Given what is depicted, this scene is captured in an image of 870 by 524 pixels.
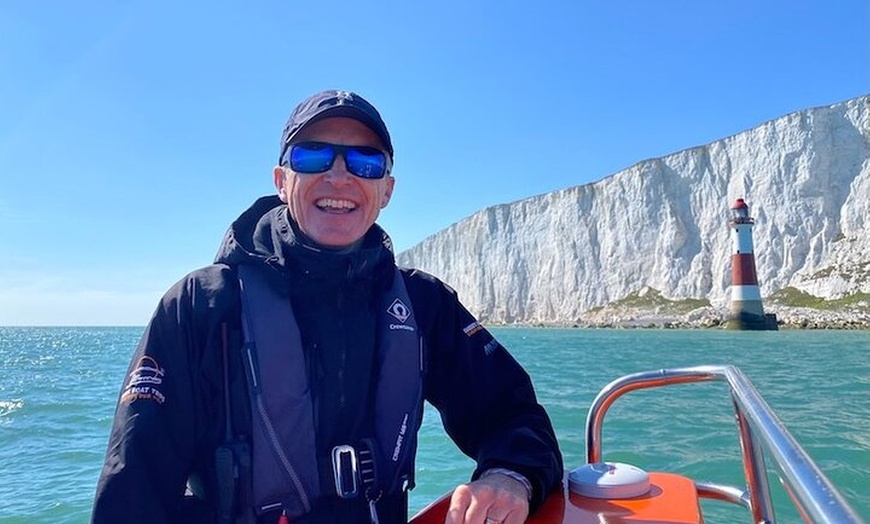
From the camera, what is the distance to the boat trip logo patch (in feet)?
5.08

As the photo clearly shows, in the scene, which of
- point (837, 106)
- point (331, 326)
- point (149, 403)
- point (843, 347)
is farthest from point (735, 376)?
point (837, 106)

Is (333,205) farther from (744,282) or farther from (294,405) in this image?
(744,282)

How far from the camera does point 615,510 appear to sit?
179 cm

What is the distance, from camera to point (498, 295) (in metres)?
59.8

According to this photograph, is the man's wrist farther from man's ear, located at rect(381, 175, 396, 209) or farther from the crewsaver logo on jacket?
man's ear, located at rect(381, 175, 396, 209)

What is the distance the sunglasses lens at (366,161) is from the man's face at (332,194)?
0.02 meters

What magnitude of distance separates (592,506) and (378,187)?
3.76 ft

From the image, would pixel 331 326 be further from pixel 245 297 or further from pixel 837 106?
pixel 837 106

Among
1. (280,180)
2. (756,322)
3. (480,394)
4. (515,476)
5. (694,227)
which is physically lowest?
(756,322)

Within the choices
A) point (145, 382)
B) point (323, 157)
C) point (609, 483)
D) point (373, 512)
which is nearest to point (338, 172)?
point (323, 157)

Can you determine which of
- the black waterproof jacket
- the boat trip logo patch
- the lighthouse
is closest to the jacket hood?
the black waterproof jacket

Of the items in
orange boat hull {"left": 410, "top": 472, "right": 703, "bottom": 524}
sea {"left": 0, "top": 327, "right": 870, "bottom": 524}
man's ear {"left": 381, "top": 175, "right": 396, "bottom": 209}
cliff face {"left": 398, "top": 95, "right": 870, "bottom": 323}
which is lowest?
sea {"left": 0, "top": 327, "right": 870, "bottom": 524}

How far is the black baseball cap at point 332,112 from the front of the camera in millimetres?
1818

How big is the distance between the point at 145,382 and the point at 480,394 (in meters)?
0.98
